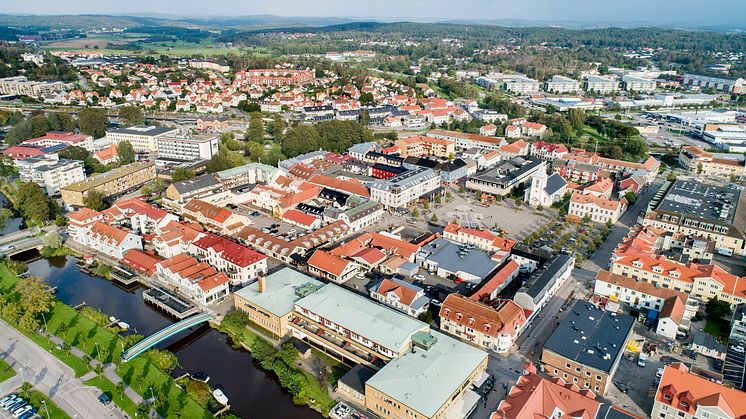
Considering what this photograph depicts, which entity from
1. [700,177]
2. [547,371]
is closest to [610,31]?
[700,177]

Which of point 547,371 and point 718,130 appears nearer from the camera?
point 547,371

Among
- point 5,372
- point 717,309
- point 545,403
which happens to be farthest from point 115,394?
point 717,309

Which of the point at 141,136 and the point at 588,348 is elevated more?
the point at 141,136

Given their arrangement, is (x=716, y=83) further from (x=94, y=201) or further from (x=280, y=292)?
(x=94, y=201)

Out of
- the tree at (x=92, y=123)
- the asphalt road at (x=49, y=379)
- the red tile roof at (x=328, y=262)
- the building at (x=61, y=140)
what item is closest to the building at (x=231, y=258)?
the red tile roof at (x=328, y=262)

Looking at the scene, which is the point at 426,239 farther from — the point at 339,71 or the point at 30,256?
the point at 339,71

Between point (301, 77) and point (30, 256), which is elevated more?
point (301, 77)
